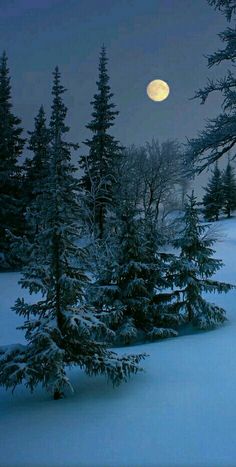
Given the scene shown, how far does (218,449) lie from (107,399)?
6.52 ft

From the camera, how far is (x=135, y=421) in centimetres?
477

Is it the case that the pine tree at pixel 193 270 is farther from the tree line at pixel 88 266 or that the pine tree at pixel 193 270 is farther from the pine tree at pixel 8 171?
the pine tree at pixel 8 171

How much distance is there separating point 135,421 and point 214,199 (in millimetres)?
55594

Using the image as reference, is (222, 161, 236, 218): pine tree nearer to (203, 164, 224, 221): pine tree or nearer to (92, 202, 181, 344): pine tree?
(203, 164, 224, 221): pine tree

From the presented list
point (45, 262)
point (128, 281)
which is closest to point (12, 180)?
point (128, 281)

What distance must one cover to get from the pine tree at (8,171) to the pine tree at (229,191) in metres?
36.7

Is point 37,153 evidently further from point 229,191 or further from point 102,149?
point 229,191

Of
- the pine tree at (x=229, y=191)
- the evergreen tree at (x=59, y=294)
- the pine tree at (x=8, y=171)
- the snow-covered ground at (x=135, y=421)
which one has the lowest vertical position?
the snow-covered ground at (x=135, y=421)

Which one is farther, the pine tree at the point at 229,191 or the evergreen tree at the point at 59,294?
the pine tree at the point at 229,191

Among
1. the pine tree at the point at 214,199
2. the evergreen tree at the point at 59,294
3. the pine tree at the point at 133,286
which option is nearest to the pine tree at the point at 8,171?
the pine tree at the point at 133,286

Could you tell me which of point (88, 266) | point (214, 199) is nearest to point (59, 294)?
point (88, 266)

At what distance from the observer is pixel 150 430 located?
451cm

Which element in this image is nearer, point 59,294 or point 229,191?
point 59,294

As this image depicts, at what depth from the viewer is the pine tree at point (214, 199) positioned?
57.5 metres
